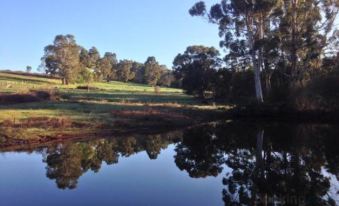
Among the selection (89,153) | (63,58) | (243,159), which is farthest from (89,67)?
(243,159)

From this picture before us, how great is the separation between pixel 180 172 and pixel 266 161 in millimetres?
4938

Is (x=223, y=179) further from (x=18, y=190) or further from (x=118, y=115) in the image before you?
(x=118, y=115)

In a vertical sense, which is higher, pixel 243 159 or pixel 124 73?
pixel 124 73

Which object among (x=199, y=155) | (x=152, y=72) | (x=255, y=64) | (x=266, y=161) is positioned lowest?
(x=199, y=155)

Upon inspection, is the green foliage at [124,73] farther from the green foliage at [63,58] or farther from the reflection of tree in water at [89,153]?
the reflection of tree in water at [89,153]

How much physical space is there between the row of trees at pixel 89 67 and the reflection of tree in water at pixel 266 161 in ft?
267

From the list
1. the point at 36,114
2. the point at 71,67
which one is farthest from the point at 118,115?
the point at 71,67

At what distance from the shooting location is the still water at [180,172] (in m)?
16.5

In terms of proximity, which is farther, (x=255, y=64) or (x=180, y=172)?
(x=255, y=64)

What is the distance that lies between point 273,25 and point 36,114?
1407 inches

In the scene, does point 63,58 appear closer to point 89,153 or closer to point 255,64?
point 255,64

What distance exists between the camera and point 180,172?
74.6ft

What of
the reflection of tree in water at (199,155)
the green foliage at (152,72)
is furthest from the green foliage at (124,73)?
the reflection of tree in water at (199,155)

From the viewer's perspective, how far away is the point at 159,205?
15594 millimetres
